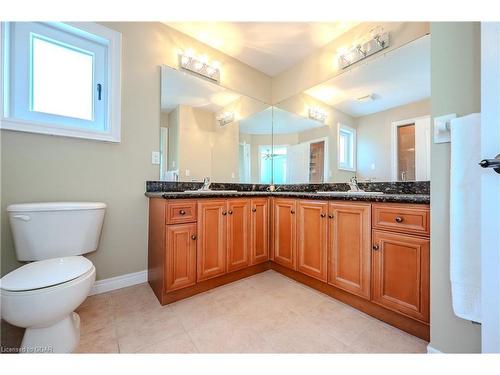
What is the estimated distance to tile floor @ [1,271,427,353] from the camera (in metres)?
1.10

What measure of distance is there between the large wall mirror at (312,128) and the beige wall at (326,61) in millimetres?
77

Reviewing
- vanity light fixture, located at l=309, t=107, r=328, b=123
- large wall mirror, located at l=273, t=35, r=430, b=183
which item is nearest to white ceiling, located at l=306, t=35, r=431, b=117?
large wall mirror, located at l=273, t=35, r=430, b=183

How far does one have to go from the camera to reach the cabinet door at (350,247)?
1.38 m

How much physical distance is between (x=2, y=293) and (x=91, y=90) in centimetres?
149

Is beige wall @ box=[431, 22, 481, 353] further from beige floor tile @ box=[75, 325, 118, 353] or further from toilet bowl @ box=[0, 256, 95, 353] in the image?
toilet bowl @ box=[0, 256, 95, 353]

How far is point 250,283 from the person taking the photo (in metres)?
1.88

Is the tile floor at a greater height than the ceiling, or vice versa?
the ceiling

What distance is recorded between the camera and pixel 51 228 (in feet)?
4.21

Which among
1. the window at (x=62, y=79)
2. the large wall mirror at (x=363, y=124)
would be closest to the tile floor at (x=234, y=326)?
the large wall mirror at (x=363, y=124)

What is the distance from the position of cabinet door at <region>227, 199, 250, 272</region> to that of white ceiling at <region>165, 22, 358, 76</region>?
168cm

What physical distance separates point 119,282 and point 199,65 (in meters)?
2.20

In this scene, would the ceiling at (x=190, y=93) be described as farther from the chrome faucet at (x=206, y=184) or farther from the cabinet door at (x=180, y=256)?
the cabinet door at (x=180, y=256)

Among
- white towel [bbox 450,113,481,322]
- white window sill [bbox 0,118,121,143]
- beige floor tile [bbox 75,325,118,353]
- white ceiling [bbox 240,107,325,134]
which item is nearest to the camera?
white towel [bbox 450,113,481,322]
